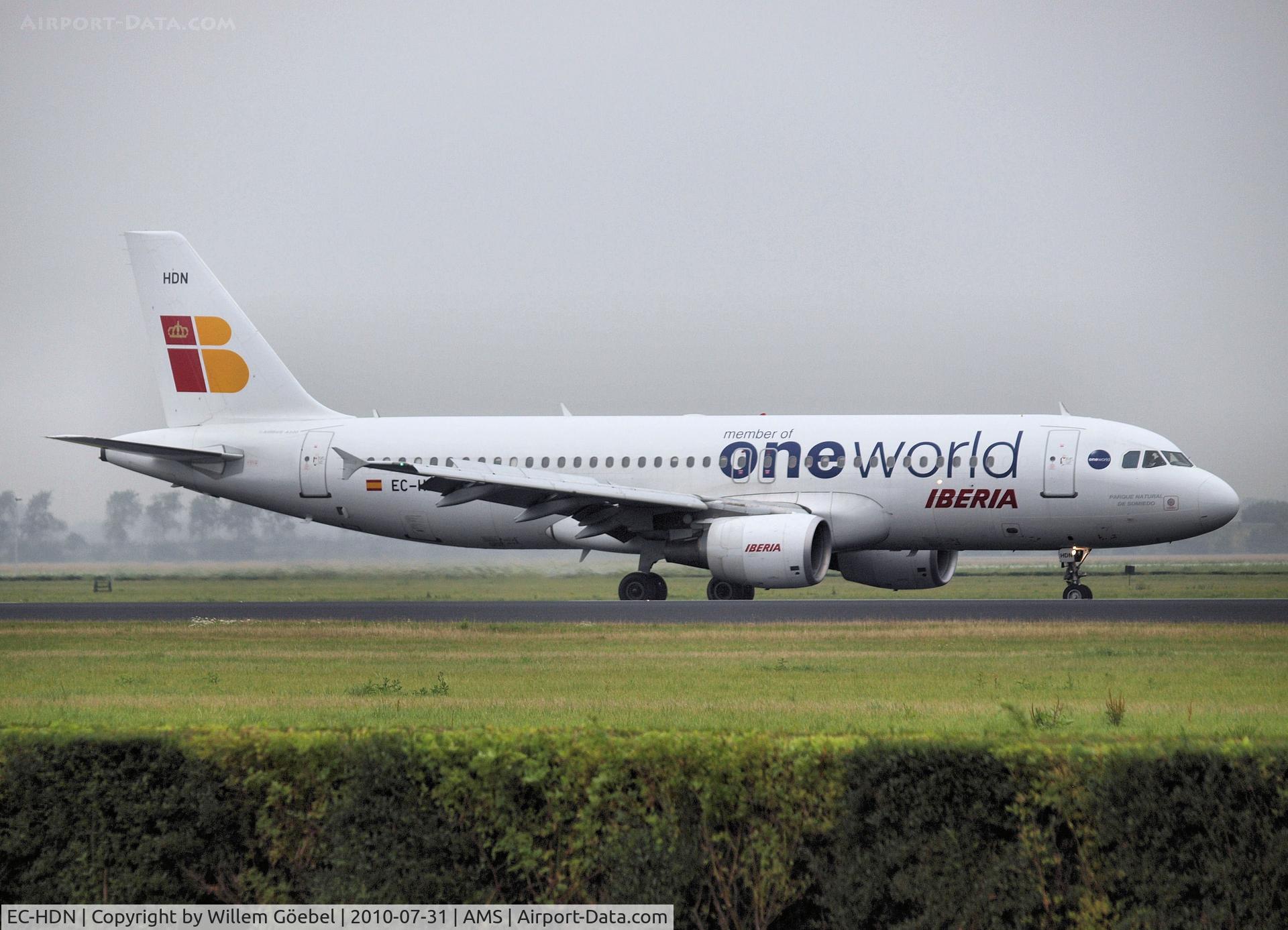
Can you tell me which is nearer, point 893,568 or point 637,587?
point 637,587

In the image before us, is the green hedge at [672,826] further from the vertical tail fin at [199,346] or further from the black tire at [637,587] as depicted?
the vertical tail fin at [199,346]

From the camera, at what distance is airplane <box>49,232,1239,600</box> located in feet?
96.3

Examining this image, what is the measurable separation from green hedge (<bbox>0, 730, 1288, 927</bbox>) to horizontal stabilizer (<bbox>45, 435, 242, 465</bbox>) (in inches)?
1131

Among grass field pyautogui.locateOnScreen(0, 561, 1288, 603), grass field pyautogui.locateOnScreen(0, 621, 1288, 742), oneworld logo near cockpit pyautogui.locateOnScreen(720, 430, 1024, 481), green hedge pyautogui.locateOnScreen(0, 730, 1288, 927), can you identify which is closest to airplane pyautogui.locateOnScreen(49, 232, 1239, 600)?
oneworld logo near cockpit pyautogui.locateOnScreen(720, 430, 1024, 481)

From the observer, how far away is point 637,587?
105ft

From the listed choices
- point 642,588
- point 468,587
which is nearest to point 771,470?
point 642,588

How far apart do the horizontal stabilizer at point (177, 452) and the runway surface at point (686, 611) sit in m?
3.78

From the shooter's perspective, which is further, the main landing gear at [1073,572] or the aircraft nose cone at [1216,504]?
the main landing gear at [1073,572]

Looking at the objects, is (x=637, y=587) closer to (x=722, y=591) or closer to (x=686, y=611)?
(x=722, y=591)

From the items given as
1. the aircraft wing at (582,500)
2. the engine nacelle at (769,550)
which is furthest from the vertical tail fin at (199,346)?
the engine nacelle at (769,550)

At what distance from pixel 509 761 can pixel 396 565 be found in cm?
3118

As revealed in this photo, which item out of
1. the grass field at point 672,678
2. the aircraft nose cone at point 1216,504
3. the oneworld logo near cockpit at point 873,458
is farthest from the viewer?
the oneworld logo near cockpit at point 873,458

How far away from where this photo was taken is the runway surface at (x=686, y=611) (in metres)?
24.2

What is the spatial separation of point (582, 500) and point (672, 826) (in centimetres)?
2430
